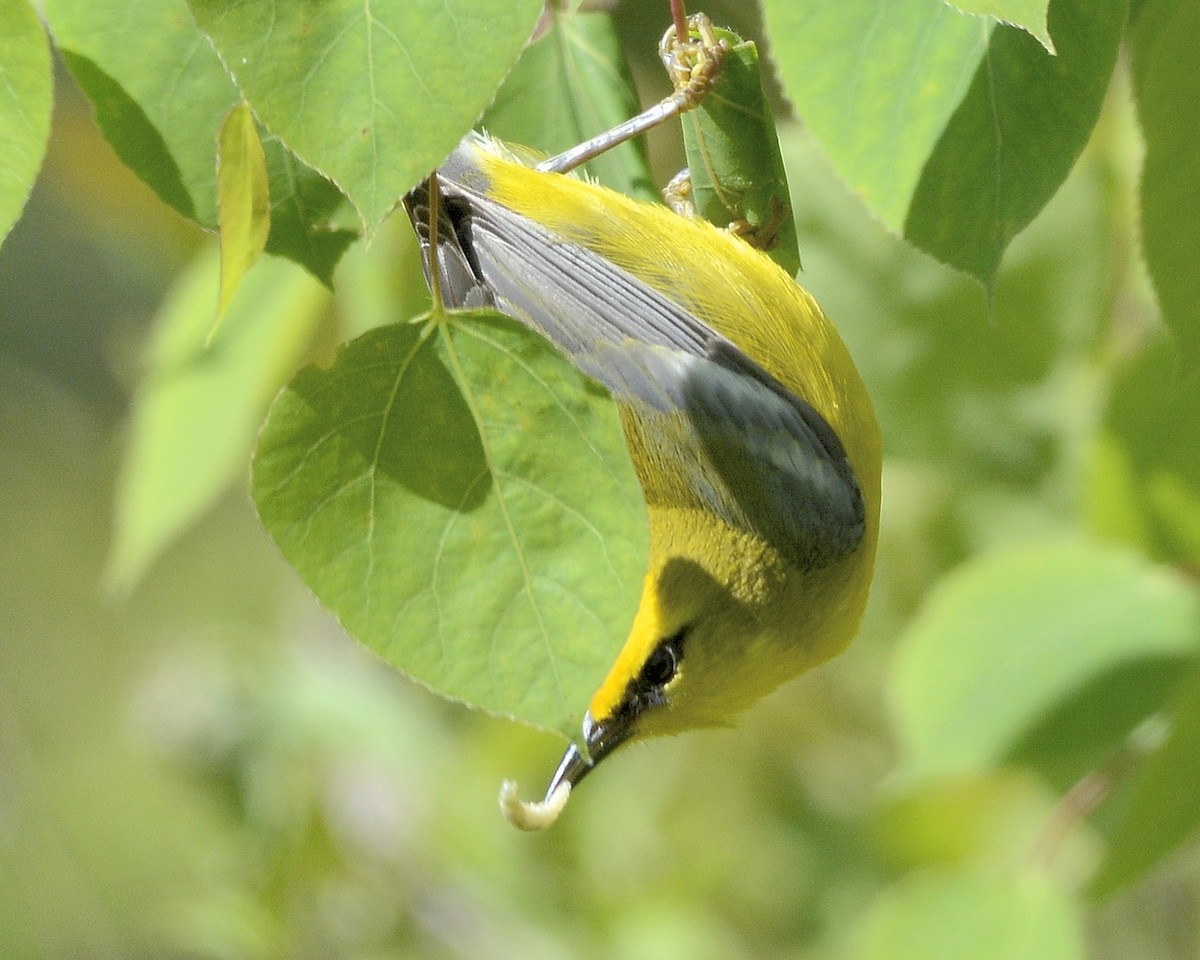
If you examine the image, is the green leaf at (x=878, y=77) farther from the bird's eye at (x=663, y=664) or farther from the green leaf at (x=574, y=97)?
the bird's eye at (x=663, y=664)

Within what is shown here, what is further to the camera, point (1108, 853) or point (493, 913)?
point (493, 913)

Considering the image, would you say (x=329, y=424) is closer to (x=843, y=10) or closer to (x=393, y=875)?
(x=843, y=10)

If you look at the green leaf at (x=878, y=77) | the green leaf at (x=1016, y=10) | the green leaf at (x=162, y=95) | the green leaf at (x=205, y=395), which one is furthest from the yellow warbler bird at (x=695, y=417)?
the green leaf at (x=205, y=395)

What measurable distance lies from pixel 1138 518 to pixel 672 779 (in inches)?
65.1

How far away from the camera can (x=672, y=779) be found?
3.38 m

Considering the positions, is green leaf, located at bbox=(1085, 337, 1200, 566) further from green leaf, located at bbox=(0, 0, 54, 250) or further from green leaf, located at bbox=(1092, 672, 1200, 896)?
green leaf, located at bbox=(0, 0, 54, 250)

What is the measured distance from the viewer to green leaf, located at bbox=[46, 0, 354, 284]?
1204 mm

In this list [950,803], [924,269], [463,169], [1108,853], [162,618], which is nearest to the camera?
[463,169]

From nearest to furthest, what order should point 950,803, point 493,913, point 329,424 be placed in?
1. point 329,424
2. point 950,803
3. point 493,913

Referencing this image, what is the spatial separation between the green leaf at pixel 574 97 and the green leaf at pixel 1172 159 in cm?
53

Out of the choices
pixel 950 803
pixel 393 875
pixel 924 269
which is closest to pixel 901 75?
pixel 924 269

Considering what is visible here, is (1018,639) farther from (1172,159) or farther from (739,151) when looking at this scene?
(739,151)

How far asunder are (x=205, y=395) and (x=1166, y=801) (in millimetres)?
1727

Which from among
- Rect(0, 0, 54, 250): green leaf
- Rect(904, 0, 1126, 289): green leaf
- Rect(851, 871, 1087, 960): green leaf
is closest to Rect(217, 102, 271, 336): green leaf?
Rect(0, 0, 54, 250): green leaf
